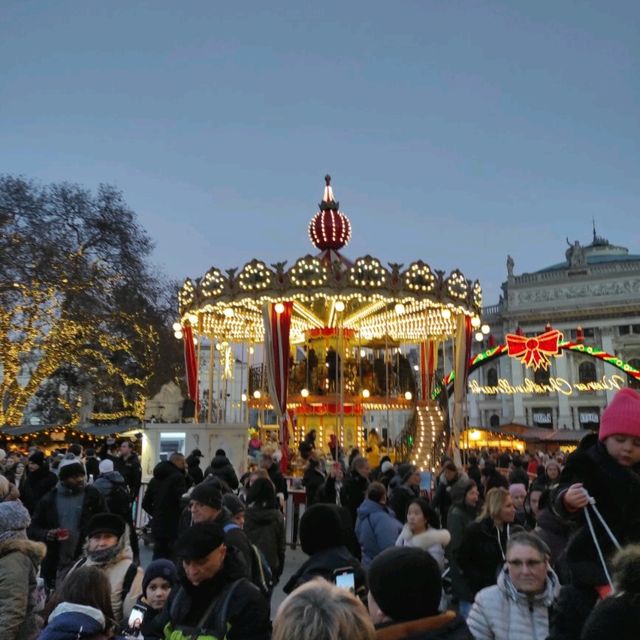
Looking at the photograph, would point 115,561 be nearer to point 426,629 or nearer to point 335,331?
point 426,629

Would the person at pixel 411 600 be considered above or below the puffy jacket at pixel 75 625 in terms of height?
above

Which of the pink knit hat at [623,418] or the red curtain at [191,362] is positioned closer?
the pink knit hat at [623,418]

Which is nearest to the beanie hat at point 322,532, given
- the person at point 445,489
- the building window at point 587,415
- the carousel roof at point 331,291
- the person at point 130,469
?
the person at point 445,489

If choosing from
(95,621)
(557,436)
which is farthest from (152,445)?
(557,436)

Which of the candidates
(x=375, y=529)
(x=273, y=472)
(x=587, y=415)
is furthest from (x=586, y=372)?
(x=375, y=529)

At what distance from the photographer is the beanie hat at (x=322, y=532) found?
3389 mm

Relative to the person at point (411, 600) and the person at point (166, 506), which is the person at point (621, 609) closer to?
the person at point (411, 600)

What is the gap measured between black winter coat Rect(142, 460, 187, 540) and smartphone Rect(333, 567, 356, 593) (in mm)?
3754

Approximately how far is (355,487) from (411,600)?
5.90 m

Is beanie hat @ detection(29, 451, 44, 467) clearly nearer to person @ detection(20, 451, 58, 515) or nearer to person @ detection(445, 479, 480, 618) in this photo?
person @ detection(20, 451, 58, 515)

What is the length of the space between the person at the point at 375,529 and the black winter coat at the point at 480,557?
90 cm

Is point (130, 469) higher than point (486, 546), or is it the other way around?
point (486, 546)

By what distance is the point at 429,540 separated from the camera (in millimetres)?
4656

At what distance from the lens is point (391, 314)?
1984 centimetres
